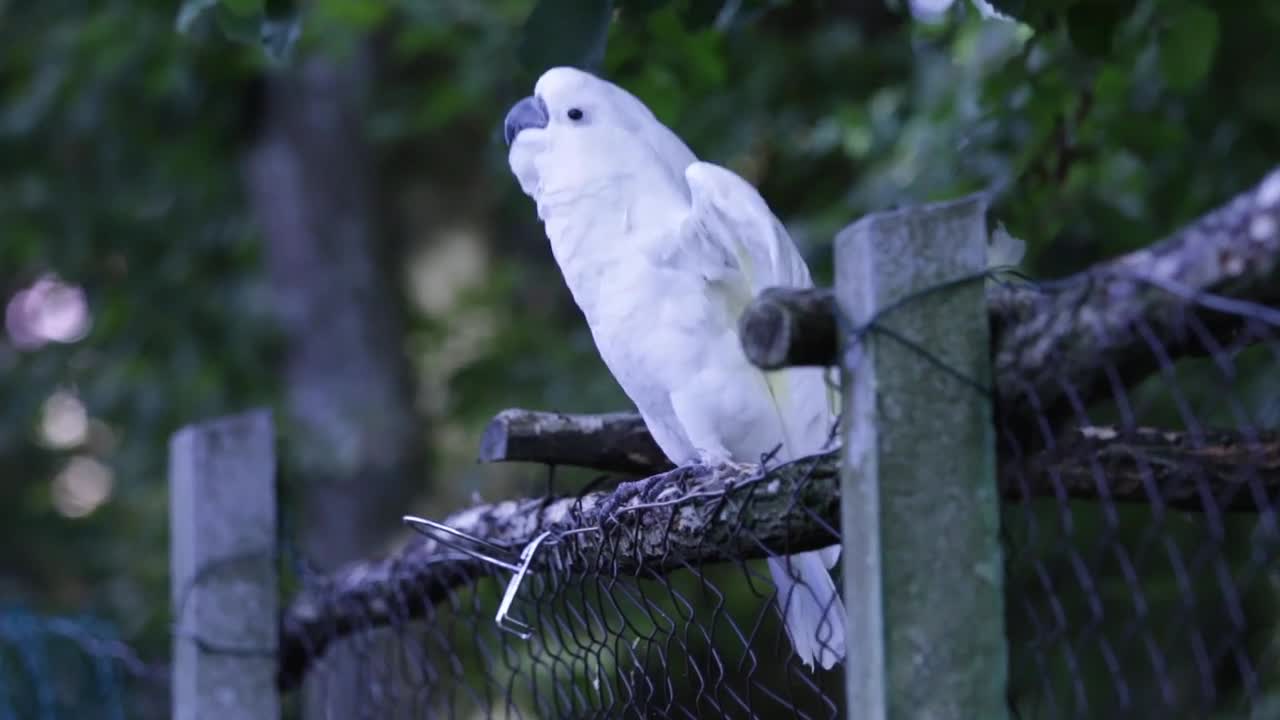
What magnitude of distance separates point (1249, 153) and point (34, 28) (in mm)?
4467

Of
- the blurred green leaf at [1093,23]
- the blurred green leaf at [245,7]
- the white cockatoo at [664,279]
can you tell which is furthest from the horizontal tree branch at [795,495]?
the blurred green leaf at [1093,23]

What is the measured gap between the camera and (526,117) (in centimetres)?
205

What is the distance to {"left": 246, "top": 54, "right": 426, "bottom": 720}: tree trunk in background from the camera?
5109mm

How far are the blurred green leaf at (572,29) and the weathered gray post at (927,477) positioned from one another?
101 cm

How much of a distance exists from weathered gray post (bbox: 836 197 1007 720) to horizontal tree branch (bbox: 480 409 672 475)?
82 cm

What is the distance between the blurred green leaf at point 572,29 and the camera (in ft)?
6.59

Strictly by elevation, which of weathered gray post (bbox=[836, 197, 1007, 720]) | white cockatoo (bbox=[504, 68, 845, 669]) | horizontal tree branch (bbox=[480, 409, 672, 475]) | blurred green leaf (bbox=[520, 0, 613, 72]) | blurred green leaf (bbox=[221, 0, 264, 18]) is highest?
blurred green leaf (bbox=[221, 0, 264, 18])

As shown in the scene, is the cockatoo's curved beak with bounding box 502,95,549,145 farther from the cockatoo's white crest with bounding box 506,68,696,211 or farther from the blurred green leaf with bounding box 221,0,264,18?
the blurred green leaf with bounding box 221,0,264,18

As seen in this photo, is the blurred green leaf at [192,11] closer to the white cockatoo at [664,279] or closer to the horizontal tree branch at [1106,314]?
the white cockatoo at [664,279]

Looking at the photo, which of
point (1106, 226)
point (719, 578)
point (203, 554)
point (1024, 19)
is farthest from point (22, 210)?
point (1024, 19)

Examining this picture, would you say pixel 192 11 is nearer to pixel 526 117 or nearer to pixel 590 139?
pixel 526 117

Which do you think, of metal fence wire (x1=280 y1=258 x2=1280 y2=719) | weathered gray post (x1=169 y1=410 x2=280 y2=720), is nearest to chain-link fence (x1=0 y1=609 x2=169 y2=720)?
weathered gray post (x1=169 y1=410 x2=280 y2=720)

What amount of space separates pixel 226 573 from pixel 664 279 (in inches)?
41.9

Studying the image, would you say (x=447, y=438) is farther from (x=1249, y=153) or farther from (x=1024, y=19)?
(x=1024, y=19)
